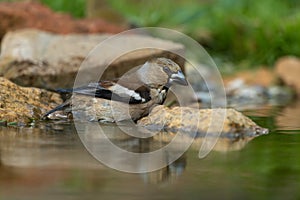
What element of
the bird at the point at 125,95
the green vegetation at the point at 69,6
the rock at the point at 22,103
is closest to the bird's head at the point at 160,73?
the bird at the point at 125,95

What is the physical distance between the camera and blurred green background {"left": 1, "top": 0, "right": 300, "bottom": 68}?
9.20 meters

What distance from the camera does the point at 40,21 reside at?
25.8ft

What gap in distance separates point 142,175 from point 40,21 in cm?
470

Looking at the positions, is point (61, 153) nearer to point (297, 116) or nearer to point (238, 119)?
point (238, 119)

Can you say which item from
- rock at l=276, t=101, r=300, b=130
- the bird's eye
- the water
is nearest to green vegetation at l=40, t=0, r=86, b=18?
rock at l=276, t=101, r=300, b=130

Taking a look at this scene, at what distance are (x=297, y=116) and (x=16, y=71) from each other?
225cm

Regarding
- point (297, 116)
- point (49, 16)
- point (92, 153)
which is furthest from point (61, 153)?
point (49, 16)

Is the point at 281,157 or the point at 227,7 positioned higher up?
the point at 227,7

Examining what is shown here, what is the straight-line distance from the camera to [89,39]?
6977 millimetres

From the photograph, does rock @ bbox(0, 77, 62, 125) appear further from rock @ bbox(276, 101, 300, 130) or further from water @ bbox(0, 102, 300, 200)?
rock @ bbox(276, 101, 300, 130)

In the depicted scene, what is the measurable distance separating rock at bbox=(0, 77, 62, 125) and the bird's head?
28.8 inches

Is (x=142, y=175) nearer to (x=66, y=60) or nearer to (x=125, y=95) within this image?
(x=125, y=95)

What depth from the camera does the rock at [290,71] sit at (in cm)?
845

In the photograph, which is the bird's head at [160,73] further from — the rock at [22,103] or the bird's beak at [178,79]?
the rock at [22,103]
